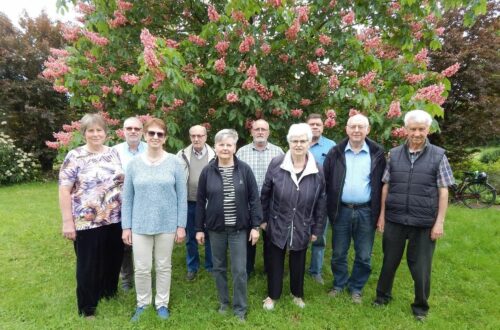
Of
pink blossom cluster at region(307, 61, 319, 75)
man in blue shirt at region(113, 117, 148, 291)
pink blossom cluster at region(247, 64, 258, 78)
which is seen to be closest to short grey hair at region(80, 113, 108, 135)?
man in blue shirt at region(113, 117, 148, 291)

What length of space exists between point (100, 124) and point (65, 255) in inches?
134

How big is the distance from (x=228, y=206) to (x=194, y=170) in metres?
0.97

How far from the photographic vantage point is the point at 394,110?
12.5 feet

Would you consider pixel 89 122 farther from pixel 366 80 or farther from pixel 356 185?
pixel 366 80

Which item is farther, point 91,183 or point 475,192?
point 475,192

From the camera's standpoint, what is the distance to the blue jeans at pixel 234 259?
3453 mm

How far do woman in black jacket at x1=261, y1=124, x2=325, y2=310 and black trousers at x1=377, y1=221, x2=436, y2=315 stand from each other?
75cm

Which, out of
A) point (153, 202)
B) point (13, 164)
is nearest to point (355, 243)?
point (153, 202)

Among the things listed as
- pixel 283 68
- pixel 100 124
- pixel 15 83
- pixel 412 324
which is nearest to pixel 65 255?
pixel 100 124

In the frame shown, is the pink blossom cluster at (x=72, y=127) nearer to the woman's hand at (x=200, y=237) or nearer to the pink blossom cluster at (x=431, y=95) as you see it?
the woman's hand at (x=200, y=237)

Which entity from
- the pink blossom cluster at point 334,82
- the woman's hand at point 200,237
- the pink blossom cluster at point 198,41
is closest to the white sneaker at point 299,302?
the woman's hand at point 200,237

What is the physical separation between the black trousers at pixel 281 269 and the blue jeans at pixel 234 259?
0.36 metres

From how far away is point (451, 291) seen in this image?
4.36 metres

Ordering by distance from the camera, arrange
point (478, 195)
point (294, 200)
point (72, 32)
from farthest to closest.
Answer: point (478, 195), point (72, 32), point (294, 200)
